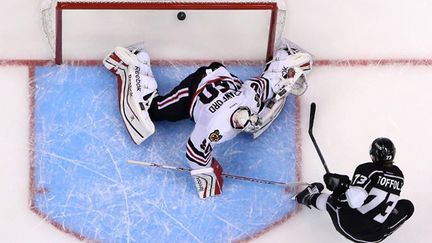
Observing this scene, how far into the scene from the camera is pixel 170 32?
16.4ft

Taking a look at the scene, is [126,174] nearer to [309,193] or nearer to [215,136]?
[215,136]

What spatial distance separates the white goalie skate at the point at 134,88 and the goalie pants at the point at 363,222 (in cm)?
96

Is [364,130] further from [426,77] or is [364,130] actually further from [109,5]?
[109,5]

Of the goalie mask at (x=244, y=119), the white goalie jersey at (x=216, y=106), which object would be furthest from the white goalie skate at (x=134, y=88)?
the goalie mask at (x=244, y=119)

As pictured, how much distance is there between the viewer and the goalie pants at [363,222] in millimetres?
4516

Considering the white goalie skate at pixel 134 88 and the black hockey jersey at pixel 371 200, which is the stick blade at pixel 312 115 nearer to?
the black hockey jersey at pixel 371 200

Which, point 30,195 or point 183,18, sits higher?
point 183,18

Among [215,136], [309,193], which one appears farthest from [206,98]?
[309,193]

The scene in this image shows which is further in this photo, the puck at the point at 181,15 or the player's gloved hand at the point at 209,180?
the puck at the point at 181,15

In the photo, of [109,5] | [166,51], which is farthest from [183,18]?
[109,5]

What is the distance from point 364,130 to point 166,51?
109 centimetres

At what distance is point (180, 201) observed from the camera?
4.84 metres

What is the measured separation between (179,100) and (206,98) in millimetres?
174

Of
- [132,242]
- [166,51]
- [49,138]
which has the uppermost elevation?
[166,51]
